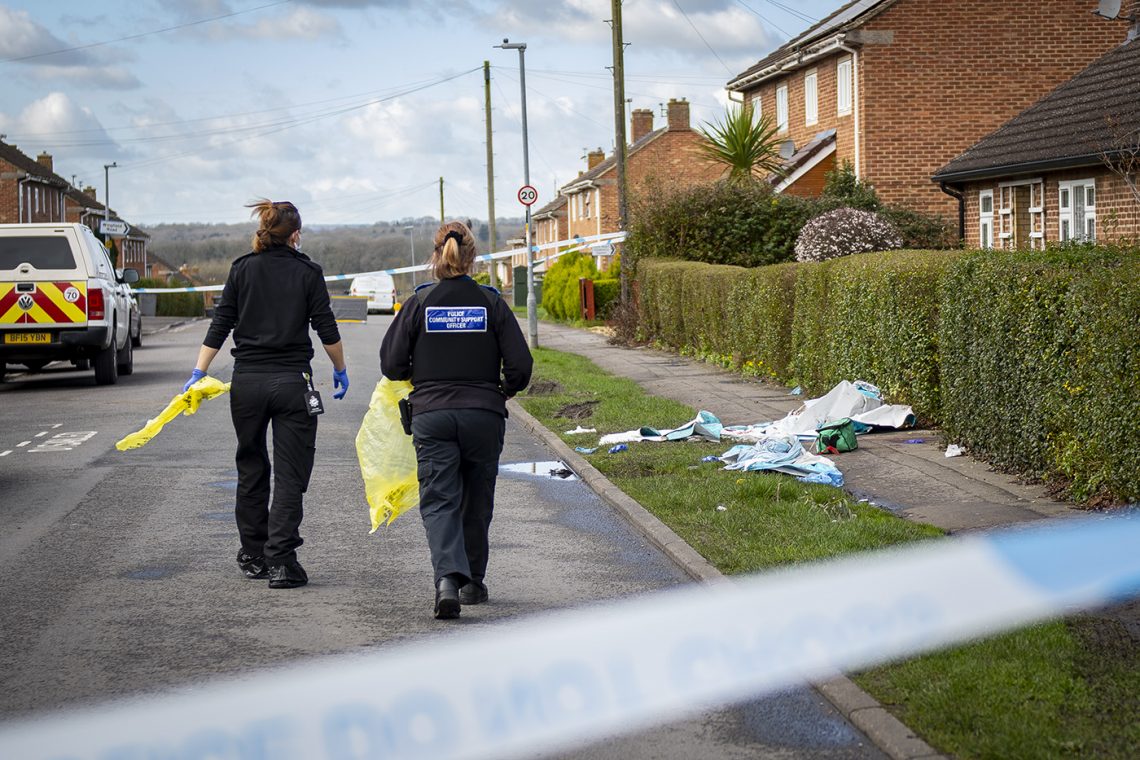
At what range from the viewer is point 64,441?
547 inches

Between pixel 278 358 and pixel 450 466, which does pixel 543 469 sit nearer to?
pixel 278 358

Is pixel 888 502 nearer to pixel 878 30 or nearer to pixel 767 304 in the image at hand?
pixel 767 304

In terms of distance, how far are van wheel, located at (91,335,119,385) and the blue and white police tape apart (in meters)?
15.1

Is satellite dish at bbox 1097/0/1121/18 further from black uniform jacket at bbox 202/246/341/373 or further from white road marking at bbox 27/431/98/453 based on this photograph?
black uniform jacket at bbox 202/246/341/373

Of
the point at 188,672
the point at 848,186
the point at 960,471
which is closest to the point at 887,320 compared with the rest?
the point at 960,471

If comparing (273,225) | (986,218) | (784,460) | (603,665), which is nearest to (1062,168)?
(986,218)

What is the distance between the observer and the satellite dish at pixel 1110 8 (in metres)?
22.4

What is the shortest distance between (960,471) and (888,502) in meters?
1.23

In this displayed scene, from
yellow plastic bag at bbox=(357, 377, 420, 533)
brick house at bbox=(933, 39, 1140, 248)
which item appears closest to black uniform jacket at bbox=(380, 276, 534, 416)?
yellow plastic bag at bbox=(357, 377, 420, 533)

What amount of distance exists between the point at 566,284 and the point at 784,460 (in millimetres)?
28836

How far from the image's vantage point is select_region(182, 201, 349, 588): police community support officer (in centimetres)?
740

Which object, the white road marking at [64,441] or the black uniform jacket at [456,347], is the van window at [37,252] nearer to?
the white road marking at [64,441]

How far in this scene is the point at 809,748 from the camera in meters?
4.76

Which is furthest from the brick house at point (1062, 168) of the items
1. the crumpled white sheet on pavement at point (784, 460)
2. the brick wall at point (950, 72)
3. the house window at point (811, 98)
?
the crumpled white sheet on pavement at point (784, 460)
